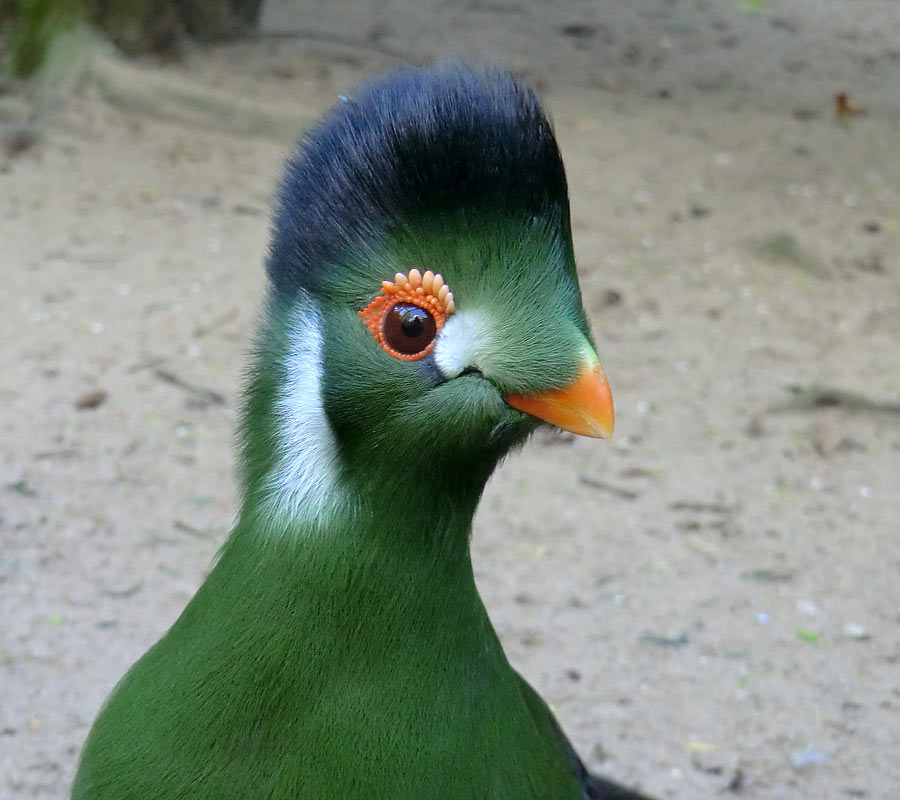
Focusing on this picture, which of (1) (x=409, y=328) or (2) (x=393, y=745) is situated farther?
(2) (x=393, y=745)

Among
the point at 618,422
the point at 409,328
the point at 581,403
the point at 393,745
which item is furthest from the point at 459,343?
the point at 618,422

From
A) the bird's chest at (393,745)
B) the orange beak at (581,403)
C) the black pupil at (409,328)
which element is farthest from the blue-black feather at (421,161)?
the bird's chest at (393,745)

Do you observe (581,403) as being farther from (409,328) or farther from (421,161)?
(421,161)

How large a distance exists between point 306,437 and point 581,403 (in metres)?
0.42

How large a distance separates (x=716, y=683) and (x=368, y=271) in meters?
2.41

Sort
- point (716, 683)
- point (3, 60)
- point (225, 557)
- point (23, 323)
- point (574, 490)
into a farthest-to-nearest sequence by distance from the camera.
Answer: point (3, 60) → point (23, 323) → point (574, 490) → point (716, 683) → point (225, 557)

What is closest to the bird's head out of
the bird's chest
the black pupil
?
the black pupil

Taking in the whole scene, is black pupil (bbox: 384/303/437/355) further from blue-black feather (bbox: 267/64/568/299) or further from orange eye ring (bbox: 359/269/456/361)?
blue-black feather (bbox: 267/64/568/299)

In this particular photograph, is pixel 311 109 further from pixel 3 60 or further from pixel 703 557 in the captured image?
pixel 703 557

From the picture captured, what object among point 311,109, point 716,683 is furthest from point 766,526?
point 311,109

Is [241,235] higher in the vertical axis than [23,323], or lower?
higher

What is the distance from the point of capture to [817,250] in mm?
6168

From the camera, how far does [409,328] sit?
5.74 ft

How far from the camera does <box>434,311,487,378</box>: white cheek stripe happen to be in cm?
175
